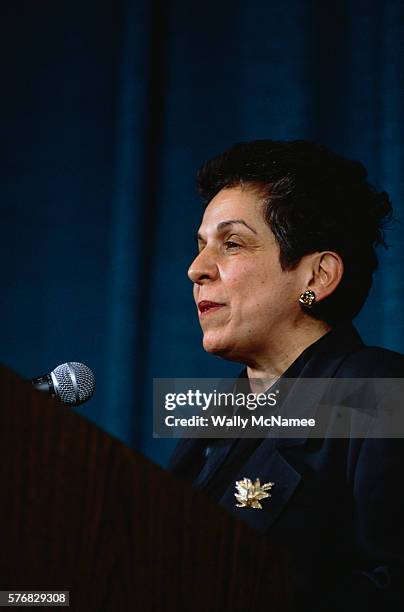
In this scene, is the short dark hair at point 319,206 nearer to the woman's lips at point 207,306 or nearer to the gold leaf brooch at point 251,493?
the woman's lips at point 207,306

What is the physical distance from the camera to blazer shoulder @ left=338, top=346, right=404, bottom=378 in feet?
2.93

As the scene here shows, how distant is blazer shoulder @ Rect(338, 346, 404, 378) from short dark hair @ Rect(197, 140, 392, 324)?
0.36 ft

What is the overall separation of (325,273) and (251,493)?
0.32 meters

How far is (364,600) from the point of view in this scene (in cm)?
70

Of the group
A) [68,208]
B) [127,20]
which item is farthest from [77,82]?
[68,208]

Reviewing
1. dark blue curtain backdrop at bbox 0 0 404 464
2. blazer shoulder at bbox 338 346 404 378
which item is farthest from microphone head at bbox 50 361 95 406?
dark blue curtain backdrop at bbox 0 0 404 464

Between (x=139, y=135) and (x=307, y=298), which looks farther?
(x=139, y=135)

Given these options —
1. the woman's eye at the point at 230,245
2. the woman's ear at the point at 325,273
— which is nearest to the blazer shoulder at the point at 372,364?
the woman's ear at the point at 325,273

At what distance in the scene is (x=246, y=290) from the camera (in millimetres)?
1021

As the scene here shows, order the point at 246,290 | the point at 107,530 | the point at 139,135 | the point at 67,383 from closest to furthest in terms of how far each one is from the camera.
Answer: the point at 107,530, the point at 67,383, the point at 246,290, the point at 139,135

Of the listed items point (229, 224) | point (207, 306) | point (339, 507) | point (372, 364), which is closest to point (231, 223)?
point (229, 224)

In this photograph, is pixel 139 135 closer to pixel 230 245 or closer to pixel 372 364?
pixel 230 245

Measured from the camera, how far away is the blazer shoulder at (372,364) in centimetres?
89

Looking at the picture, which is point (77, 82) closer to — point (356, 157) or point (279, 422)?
point (356, 157)
